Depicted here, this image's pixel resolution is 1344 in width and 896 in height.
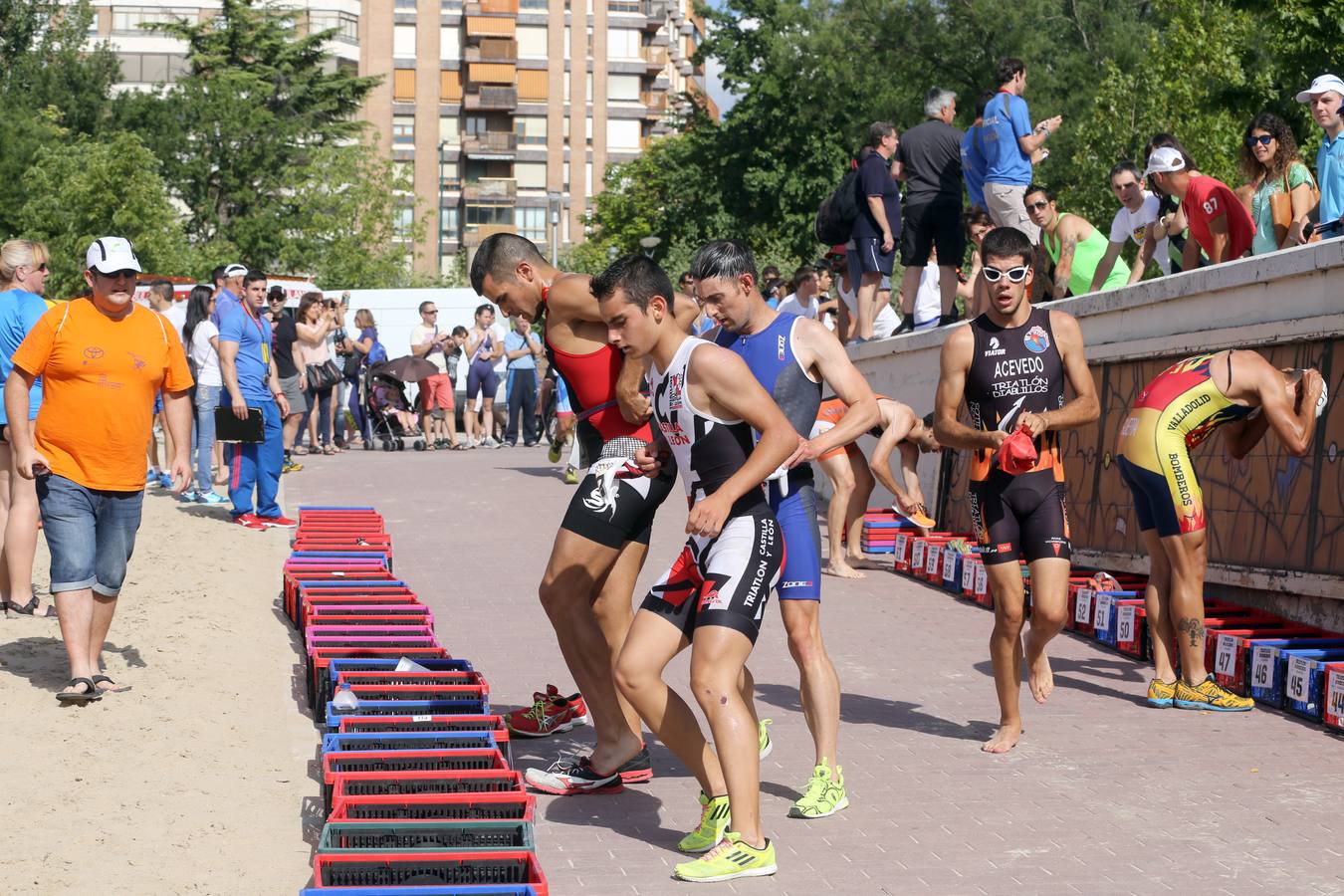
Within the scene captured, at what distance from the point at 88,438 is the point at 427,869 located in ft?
12.9

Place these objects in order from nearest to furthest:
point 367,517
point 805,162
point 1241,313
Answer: point 1241,313 < point 367,517 < point 805,162

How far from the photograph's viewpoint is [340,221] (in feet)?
197

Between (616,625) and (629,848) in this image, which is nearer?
(629,848)

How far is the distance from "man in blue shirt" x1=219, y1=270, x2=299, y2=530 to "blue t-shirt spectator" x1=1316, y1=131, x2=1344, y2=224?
27.6 feet

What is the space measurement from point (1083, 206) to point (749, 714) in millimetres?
39405

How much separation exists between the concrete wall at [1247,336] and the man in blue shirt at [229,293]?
6.90 metres

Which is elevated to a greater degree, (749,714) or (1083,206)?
(1083,206)

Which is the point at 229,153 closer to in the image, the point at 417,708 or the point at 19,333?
the point at 19,333

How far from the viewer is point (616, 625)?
22.5ft

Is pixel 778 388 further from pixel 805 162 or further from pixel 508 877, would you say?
pixel 805 162

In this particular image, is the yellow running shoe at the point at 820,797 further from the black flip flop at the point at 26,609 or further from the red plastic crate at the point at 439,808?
the black flip flop at the point at 26,609

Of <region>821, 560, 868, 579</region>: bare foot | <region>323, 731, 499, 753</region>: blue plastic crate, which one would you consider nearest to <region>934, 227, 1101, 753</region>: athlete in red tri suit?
<region>323, 731, 499, 753</region>: blue plastic crate

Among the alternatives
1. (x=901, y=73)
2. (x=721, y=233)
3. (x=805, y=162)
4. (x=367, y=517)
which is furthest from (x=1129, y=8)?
(x=367, y=517)

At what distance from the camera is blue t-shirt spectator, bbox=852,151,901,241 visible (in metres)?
15.8
